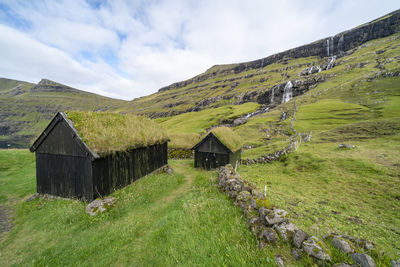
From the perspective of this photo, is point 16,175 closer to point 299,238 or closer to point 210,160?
point 210,160

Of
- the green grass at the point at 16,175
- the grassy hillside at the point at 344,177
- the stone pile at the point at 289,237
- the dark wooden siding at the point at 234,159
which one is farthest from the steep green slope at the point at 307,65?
the green grass at the point at 16,175

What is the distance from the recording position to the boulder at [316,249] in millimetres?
4023

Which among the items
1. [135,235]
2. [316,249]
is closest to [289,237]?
[316,249]

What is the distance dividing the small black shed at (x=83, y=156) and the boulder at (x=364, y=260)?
12.4 meters

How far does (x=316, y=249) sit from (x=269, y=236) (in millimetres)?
1304

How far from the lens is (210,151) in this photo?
21.7 meters

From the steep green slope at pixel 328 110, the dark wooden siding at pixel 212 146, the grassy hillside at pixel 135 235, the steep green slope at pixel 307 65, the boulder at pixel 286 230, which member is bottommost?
the grassy hillside at pixel 135 235

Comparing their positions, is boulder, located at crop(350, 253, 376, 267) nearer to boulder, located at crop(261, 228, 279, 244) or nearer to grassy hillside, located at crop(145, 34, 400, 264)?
grassy hillside, located at crop(145, 34, 400, 264)

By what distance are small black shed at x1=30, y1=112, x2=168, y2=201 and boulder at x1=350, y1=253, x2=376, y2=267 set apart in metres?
12.4

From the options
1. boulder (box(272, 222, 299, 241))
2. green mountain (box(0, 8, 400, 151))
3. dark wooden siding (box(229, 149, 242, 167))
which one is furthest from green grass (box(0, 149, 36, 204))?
dark wooden siding (box(229, 149, 242, 167))

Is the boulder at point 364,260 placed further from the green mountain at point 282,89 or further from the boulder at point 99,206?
the green mountain at point 282,89

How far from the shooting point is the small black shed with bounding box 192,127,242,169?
2077 centimetres

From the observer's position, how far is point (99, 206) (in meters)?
9.53

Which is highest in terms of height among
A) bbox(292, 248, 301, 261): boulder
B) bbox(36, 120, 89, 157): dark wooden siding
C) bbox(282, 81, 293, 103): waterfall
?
bbox(282, 81, 293, 103): waterfall
